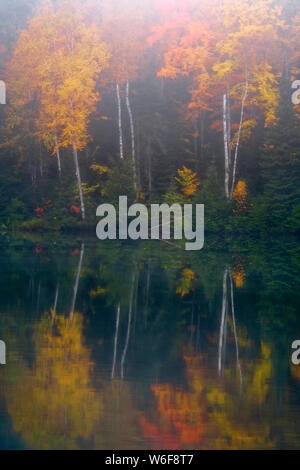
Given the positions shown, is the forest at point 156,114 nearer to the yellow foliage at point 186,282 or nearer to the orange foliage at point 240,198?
the orange foliage at point 240,198

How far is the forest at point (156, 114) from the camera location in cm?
2667

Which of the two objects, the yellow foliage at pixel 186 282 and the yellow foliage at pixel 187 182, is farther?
the yellow foliage at pixel 187 182

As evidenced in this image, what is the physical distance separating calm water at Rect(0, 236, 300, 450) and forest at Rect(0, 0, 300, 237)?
1425 cm

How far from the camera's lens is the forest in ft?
87.5

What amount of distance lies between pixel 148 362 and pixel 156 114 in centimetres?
2635

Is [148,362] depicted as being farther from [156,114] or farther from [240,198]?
[156,114]

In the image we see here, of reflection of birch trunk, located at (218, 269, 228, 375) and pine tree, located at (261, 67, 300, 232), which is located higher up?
pine tree, located at (261, 67, 300, 232)

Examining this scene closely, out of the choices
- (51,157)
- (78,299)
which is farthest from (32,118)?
(78,299)

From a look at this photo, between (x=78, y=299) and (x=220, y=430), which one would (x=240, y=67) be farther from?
(x=220, y=430)

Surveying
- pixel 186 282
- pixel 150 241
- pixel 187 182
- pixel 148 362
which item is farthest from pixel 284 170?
pixel 148 362

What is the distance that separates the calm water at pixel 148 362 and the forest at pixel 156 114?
46.8 feet

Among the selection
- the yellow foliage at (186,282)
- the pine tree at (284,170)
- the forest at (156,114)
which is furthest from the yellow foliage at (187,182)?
the yellow foliage at (186,282)

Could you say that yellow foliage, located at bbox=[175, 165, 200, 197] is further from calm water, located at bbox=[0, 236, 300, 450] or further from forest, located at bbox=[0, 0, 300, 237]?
calm water, located at bbox=[0, 236, 300, 450]

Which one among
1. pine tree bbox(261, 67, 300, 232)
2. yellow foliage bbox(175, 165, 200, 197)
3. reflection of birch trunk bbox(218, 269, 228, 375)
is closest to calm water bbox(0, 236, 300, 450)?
reflection of birch trunk bbox(218, 269, 228, 375)
